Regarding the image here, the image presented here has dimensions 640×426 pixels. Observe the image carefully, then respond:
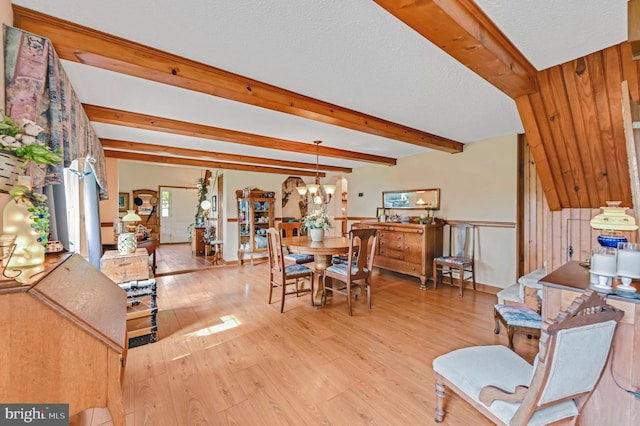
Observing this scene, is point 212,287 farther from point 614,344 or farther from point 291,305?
point 614,344

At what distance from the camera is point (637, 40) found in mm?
1368

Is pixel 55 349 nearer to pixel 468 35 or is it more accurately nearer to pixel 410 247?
pixel 468 35

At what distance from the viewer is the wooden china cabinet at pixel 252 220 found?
609 centimetres

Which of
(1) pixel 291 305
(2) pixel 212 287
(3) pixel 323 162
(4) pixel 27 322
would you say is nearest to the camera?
(4) pixel 27 322

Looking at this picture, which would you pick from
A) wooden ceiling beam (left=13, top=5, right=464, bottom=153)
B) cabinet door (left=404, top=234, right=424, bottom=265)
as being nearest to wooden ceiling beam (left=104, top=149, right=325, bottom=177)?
cabinet door (left=404, top=234, right=424, bottom=265)

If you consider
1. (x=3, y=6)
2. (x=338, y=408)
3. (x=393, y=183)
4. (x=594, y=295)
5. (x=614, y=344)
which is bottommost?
(x=338, y=408)

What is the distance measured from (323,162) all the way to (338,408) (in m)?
4.83

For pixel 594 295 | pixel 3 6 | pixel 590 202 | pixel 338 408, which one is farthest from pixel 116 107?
pixel 590 202

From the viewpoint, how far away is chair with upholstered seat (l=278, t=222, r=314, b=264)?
160 inches

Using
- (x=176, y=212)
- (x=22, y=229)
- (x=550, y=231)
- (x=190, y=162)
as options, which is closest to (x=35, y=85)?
(x=22, y=229)

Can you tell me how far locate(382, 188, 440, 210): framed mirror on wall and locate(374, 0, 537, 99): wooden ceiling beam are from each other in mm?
2793

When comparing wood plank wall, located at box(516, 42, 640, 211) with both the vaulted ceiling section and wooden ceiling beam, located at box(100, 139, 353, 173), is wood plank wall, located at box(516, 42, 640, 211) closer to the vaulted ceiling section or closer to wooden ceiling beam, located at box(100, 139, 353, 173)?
the vaulted ceiling section

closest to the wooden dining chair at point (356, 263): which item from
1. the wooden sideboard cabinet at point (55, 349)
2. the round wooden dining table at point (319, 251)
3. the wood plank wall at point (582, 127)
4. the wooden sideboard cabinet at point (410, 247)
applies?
the round wooden dining table at point (319, 251)

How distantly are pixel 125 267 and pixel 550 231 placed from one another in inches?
185
